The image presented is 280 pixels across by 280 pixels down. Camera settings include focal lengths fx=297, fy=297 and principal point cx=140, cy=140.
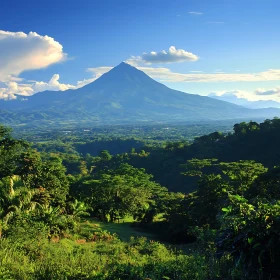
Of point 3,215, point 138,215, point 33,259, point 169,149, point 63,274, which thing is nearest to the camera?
point 63,274

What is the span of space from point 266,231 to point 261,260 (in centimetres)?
46

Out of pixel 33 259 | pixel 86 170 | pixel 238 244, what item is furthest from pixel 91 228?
pixel 86 170

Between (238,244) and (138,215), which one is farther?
(138,215)

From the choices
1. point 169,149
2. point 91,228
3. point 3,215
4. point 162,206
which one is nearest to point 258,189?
point 162,206

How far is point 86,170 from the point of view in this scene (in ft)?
190

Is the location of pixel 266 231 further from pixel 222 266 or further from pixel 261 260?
pixel 222 266

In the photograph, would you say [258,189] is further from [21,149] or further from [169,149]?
[169,149]

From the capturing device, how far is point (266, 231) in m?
4.55

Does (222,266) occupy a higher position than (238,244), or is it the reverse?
(238,244)

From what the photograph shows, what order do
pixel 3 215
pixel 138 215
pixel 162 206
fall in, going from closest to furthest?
pixel 3 215 → pixel 162 206 → pixel 138 215

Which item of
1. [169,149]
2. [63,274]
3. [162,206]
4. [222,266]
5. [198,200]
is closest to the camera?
[222,266]

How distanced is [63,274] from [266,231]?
507cm

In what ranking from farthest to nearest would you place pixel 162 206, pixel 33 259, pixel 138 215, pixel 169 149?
1. pixel 169 149
2. pixel 138 215
3. pixel 162 206
4. pixel 33 259

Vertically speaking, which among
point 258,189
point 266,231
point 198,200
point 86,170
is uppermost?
point 266,231
